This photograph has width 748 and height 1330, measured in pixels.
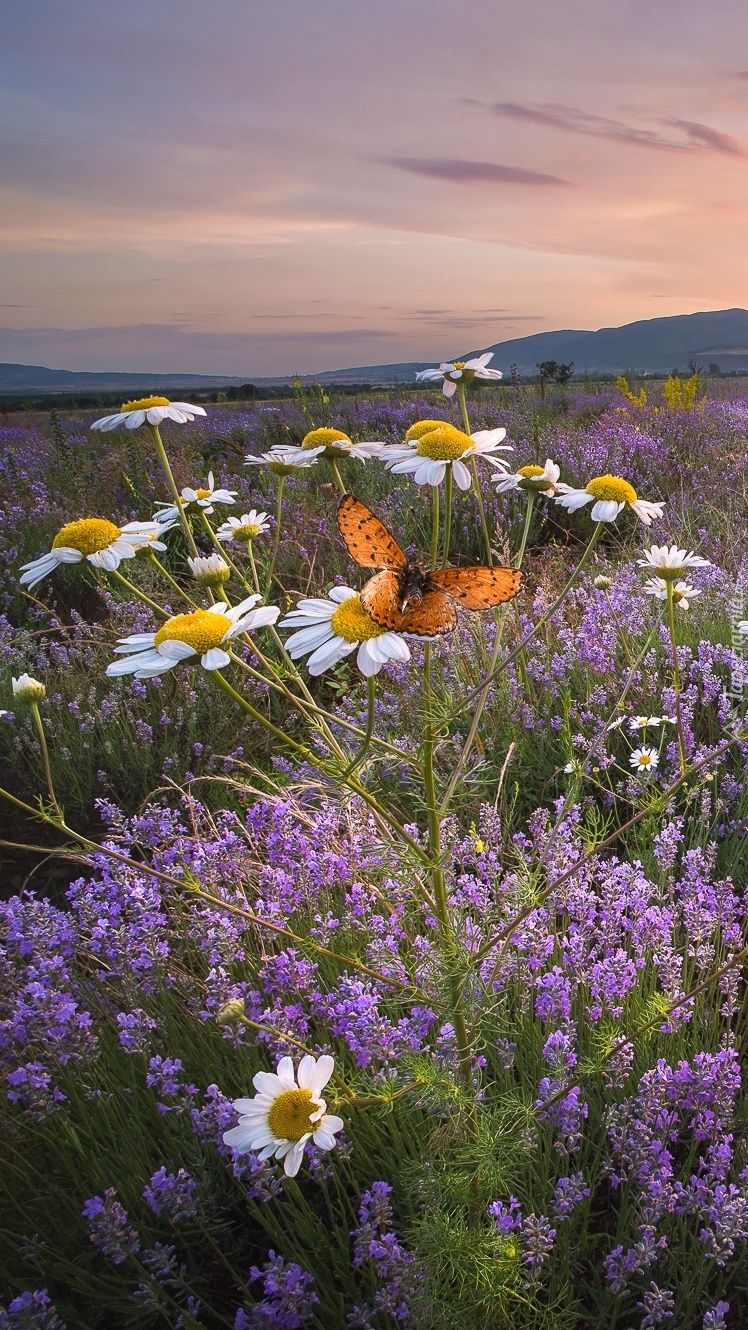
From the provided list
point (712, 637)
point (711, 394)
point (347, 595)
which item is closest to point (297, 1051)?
point (347, 595)

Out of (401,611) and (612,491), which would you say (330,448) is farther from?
(401,611)

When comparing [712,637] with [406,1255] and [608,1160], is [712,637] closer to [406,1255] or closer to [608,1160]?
[608,1160]

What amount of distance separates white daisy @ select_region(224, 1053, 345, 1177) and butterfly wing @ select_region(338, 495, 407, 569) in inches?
32.6

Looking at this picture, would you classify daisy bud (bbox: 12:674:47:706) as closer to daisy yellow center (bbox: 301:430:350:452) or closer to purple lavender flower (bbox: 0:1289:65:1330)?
daisy yellow center (bbox: 301:430:350:452)

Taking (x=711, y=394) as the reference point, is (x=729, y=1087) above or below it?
below

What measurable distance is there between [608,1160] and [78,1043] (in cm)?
124

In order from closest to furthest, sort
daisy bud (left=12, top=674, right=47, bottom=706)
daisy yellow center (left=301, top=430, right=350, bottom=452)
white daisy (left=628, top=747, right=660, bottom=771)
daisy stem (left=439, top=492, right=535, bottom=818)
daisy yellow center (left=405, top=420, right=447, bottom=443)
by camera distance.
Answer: daisy stem (left=439, top=492, right=535, bottom=818)
daisy bud (left=12, top=674, right=47, bottom=706)
daisy yellow center (left=405, top=420, right=447, bottom=443)
daisy yellow center (left=301, top=430, right=350, bottom=452)
white daisy (left=628, top=747, right=660, bottom=771)

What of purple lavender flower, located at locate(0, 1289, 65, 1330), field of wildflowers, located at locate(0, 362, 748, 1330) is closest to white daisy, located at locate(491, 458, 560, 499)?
field of wildflowers, located at locate(0, 362, 748, 1330)

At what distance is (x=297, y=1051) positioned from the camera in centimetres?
181

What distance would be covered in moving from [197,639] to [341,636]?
248 mm

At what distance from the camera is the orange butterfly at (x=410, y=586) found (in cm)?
119

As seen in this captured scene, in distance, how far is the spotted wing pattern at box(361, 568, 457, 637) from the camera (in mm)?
1162

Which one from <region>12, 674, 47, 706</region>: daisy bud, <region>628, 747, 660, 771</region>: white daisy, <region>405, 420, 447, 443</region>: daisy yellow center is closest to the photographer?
<region>12, 674, 47, 706</region>: daisy bud

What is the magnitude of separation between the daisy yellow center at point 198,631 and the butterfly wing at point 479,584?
36cm
